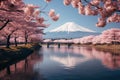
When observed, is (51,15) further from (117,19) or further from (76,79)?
(76,79)

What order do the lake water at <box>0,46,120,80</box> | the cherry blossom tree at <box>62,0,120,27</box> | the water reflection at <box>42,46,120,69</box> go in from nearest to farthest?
the cherry blossom tree at <box>62,0,120,27</box>
the lake water at <box>0,46,120,80</box>
the water reflection at <box>42,46,120,69</box>

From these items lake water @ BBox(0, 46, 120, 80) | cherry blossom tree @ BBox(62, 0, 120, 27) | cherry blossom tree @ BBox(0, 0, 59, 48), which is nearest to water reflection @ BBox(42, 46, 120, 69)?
lake water @ BBox(0, 46, 120, 80)

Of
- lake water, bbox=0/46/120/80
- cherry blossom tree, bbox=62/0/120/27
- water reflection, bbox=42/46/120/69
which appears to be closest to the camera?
cherry blossom tree, bbox=62/0/120/27

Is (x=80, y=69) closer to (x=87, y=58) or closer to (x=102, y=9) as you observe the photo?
(x=87, y=58)

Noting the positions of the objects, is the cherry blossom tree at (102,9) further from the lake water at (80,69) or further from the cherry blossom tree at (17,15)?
the lake water at (80,69)

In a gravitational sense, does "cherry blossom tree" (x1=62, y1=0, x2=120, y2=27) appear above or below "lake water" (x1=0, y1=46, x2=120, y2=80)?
above

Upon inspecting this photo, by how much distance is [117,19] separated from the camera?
25.0 feet

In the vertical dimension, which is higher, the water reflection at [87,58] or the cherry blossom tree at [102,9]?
the cherry blossom tree at [102,9]

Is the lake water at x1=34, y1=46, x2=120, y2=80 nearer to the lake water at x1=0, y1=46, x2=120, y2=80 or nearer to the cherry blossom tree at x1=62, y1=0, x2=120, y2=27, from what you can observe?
the lake water at x1=0, y1=46, x2=120, y2=80

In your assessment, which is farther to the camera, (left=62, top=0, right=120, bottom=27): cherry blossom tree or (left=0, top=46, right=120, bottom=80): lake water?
(left=0, top=46, right=120, bottom=80): lake water

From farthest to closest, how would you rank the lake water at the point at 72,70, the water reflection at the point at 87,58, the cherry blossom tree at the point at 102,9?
the water reflection at the point at 87,58 < the lake water at the point at 72,70 < the cherry blossom tree at the point at 102,9

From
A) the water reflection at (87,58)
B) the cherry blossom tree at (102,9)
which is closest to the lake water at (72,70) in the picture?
the water reflection at (87,58)

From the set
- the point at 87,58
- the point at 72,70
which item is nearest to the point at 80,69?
the point at 72,70

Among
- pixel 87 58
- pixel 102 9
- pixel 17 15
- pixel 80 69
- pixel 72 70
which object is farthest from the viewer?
pixel 87 58
